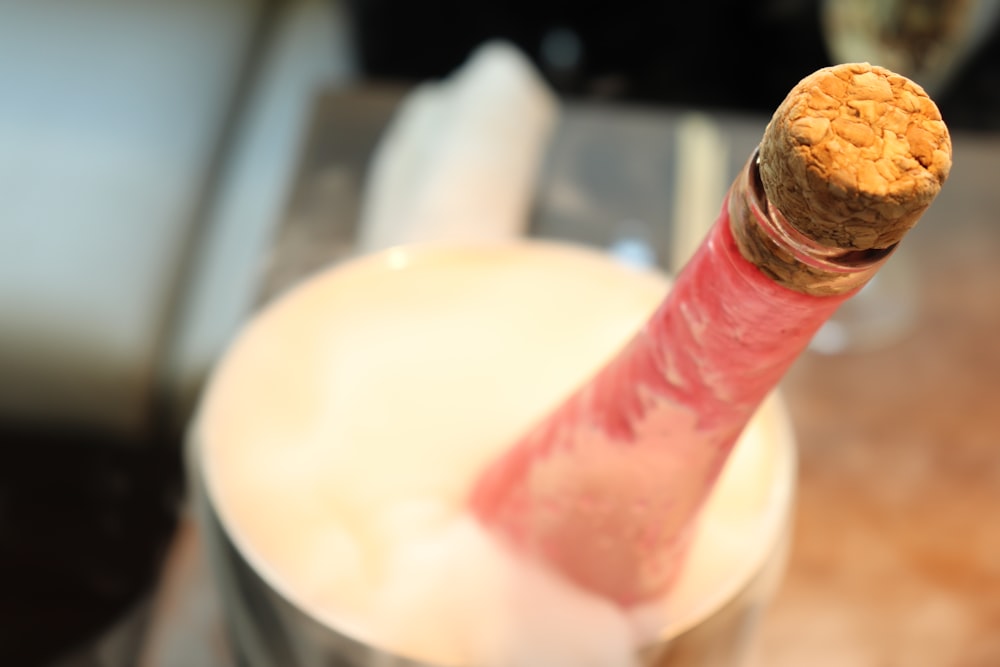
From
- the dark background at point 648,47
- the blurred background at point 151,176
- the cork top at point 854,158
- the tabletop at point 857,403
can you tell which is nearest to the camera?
the cork top at point 854,158

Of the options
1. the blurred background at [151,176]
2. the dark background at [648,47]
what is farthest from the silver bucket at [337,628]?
the dark background at [648,47]

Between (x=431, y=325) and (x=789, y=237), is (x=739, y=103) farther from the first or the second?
(x=789, y=237)

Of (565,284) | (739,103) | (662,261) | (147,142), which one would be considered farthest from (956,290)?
(147,142)

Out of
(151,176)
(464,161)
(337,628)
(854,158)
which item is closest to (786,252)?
(854,158)

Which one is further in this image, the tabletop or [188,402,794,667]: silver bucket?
the tabletop

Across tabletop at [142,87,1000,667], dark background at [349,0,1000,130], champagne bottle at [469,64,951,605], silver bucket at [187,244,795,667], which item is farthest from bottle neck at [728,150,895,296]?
dark background at [349,0,1000,130]

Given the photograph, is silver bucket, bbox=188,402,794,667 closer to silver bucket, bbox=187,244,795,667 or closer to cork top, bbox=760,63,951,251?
silver bucket, bbox=187,244,795,667

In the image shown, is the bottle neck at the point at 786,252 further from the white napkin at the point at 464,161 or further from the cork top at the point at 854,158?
the white napkin at the point at 464,161
